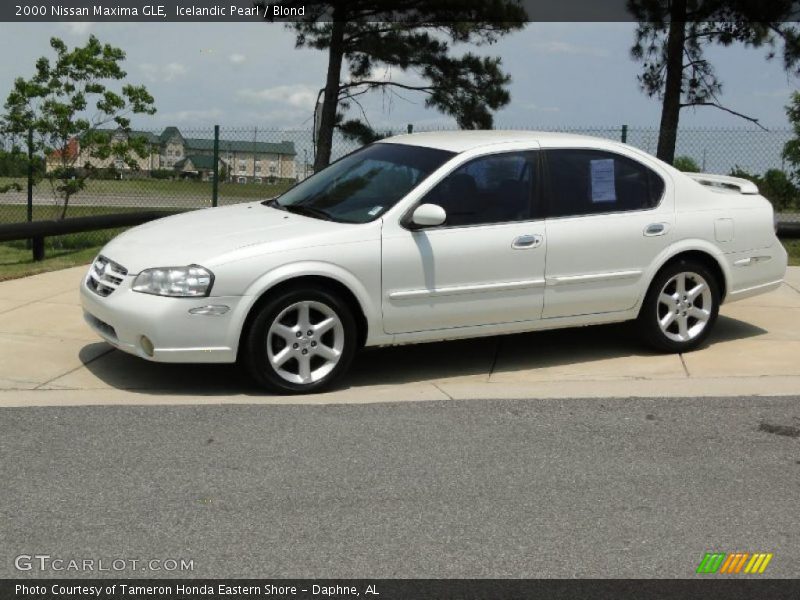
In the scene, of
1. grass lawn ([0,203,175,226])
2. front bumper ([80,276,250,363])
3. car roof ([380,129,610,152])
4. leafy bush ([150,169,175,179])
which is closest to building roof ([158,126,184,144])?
leafy bush ([150,169,175,179])

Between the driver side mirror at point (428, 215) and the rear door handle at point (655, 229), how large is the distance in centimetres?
163

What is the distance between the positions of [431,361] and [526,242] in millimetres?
1172

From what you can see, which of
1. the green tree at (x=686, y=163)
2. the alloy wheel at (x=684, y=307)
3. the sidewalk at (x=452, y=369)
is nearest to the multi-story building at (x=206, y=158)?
the green tree at (x=686, y=163)

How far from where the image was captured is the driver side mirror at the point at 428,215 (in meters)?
6.63

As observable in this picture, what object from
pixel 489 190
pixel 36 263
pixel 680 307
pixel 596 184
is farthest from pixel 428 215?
pixel 36 263

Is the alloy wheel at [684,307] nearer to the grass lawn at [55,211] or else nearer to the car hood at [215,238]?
the car hood at [215,238]

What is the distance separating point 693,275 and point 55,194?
11.9 meters

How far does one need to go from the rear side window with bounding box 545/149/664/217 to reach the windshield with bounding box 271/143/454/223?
2.54ft

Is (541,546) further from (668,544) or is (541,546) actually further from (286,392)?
(286,392)

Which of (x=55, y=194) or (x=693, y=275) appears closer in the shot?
(x=693, y=275)

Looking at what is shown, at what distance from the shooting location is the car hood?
6457 mm

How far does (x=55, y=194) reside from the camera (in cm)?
1683

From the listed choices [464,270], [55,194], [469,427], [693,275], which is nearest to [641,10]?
[55,194]

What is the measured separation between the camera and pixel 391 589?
153 inches
